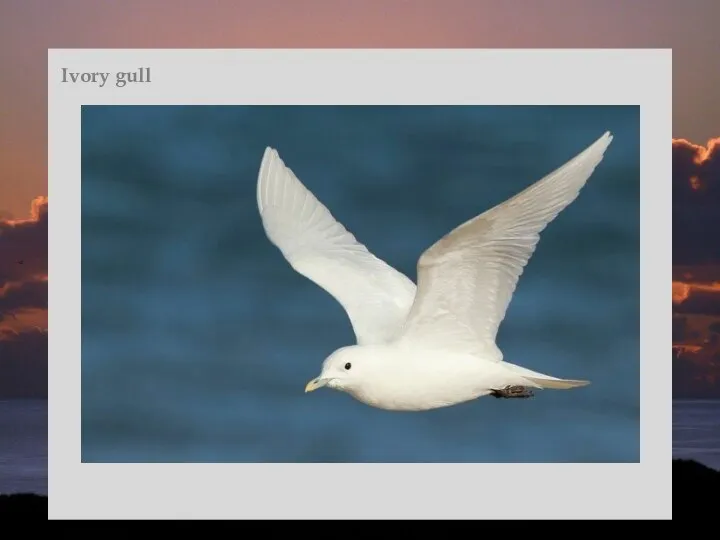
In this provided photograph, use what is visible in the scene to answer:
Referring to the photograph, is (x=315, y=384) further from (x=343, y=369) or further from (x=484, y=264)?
(x=484, y=264)

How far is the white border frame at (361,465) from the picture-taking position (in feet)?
27.4

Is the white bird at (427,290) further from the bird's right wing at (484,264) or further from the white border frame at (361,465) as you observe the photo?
the white border frame at (361,465)

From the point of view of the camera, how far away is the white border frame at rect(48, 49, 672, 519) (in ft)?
27.4

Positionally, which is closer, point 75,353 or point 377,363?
point 377,363

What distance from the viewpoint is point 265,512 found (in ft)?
27.3

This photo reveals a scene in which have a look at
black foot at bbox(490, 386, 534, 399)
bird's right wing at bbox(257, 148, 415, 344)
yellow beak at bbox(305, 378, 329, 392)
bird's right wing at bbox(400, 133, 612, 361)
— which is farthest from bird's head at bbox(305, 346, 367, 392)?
bird's right wing at bbox(257, 148, 415, 344)

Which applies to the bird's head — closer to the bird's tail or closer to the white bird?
the white bird

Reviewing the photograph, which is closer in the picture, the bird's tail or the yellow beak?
the yellow beak

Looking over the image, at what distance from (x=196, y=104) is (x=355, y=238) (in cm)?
136

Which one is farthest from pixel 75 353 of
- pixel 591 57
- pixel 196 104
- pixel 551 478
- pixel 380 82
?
pixel 591 57

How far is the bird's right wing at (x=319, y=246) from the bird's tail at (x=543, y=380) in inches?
40.9

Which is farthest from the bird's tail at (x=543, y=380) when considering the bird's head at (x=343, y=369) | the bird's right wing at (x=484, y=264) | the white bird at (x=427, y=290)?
the bird's head at (x=343, y=369)

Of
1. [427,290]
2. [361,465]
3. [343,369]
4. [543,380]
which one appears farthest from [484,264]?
[361,465]

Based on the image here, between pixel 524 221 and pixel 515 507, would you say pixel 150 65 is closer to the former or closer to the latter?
pixel 524 221
